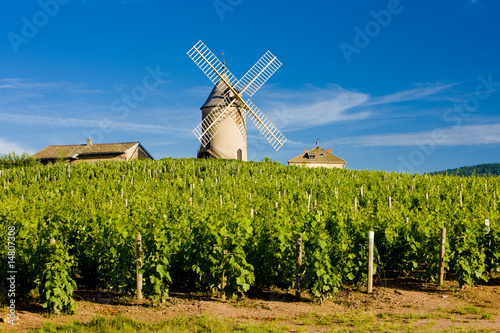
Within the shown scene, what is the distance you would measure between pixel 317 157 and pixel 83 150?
107 ft

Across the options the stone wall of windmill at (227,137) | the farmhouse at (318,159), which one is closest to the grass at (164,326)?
the stone wall of windmill at (227,137)

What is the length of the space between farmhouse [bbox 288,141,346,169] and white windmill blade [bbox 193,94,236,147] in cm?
2545

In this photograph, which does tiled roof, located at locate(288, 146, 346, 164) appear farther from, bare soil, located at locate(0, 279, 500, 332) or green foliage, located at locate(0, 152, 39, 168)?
bare soil, located at locate(0, 279, 500, 332)

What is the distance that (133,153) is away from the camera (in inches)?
1730

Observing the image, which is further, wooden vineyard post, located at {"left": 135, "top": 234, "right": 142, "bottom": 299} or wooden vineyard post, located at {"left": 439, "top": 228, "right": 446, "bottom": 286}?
wooden vineyard post, located at {"left": 439, "top": 228, "right": 446, "bottom": 286}

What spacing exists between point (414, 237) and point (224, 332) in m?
5.51

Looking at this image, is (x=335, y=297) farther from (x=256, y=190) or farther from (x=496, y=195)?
(x=496, y=195)

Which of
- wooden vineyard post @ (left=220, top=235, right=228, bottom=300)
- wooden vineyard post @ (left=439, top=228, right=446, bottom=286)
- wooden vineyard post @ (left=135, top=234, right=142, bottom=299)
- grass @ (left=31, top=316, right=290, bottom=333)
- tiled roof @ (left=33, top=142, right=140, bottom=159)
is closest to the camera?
grass @ (left=31, top=316, right=290, bottom=333)

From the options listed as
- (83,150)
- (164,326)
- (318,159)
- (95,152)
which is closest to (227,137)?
(95,152)

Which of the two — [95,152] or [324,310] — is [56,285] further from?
[95,152]

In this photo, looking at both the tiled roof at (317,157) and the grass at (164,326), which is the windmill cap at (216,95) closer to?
the tiled roof at (317,157)

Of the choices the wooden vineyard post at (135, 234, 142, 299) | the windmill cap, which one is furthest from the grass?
the windmill cap

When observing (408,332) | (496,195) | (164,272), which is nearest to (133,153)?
(496,195)

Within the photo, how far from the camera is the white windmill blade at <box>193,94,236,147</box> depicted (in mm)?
33156
